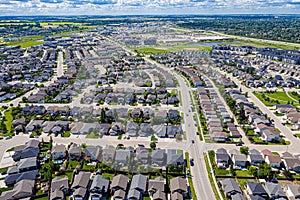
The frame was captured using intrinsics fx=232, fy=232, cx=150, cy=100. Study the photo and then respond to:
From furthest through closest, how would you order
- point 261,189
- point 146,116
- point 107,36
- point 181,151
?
point 107,36 < point 146,116 < point 181,151 < point 261,189

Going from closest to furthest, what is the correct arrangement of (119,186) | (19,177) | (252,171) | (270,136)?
(119,186)
(19,177)
(252,171)
(270,136)

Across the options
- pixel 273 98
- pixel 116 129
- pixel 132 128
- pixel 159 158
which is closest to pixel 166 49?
pixel 273 98

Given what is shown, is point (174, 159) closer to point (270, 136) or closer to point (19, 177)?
point (270, 136)

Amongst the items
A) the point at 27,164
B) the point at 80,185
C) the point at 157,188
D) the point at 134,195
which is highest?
the point at 27,164

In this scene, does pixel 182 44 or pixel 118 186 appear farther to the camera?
pixel 182 44

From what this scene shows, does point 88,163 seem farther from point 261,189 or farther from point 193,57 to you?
point 193,57

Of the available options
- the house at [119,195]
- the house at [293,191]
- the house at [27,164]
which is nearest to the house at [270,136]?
the house at [293,191]

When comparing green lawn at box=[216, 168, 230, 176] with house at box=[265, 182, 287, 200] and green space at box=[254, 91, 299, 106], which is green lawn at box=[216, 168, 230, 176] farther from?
green space at box=[254, 91, 299, 106]

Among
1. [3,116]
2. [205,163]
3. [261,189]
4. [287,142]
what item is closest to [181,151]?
[205,163]
